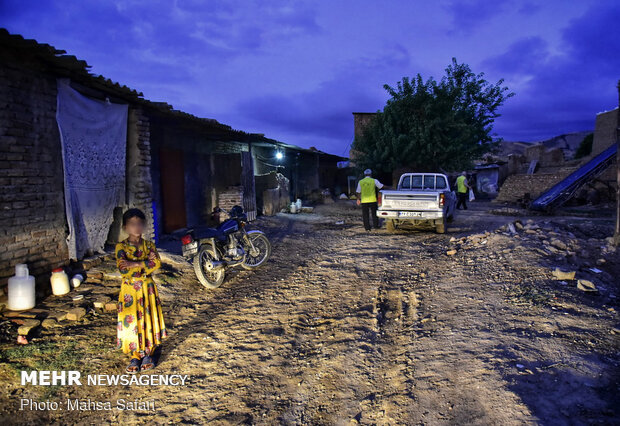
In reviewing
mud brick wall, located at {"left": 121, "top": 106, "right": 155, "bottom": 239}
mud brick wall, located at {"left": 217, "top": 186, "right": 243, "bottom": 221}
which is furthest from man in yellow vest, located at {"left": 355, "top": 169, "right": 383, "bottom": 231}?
mud brick wall, located at {"left": 121, "top": 106, "right": 155, "bottom": 239}

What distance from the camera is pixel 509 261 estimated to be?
5.62 meters

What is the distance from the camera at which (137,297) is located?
328 cm

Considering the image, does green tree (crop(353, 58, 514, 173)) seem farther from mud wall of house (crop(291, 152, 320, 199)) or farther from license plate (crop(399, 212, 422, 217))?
license plate (crop(399, 212, 422, 217))

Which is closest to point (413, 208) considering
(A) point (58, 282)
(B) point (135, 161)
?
(B) point (135, 161)

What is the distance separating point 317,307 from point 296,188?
15.7 m

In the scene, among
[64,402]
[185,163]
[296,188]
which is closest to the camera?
[64,402]

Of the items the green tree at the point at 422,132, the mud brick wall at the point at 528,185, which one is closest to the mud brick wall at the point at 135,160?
the green tree at the point at 422,132

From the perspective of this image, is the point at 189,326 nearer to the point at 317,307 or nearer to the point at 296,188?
the point at 317,307

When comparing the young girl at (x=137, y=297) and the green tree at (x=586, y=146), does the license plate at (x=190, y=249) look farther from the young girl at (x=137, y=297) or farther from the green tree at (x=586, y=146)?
the green tree at (x=586, y=146)

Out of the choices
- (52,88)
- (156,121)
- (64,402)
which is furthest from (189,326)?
(156,121)

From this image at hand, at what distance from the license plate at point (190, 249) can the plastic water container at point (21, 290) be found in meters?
1.87

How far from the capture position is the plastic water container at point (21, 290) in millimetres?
4426

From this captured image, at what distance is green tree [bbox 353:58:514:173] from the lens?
1667 cm

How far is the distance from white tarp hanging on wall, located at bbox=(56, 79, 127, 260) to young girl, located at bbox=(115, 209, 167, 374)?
3.06m
